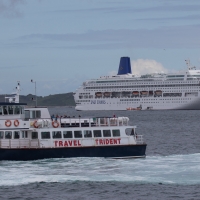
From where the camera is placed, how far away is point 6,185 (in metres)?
34.0

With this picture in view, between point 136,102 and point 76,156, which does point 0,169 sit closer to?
point 76,156

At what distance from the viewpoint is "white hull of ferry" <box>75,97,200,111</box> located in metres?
181

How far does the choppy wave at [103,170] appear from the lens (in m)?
35.3

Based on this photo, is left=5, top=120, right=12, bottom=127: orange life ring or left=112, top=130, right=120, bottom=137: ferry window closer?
left=5, top=120, right=12, bottom=127: orange life ring

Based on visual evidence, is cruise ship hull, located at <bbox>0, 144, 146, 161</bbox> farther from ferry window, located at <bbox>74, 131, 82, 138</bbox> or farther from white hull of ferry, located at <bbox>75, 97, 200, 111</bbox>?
white hull of ferry, located at <bbox>75, 97, 200, 111</bbox>

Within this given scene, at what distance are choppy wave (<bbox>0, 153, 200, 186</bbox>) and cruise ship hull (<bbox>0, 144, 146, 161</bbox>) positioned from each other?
0.62m

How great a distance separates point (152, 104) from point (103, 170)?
479ft

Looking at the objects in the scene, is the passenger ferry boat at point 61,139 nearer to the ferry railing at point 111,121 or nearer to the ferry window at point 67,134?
the ferry window at point 67,134

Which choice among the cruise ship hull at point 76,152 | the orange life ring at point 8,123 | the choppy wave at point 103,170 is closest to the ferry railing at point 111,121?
the cruise ship hull at point 76,152

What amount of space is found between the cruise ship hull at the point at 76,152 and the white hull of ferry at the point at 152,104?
13803 cm

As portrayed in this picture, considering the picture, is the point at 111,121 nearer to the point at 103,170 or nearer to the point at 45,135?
the point at 45,135

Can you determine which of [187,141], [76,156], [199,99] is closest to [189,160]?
[76,156]

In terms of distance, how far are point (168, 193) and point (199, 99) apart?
151924 millimetres

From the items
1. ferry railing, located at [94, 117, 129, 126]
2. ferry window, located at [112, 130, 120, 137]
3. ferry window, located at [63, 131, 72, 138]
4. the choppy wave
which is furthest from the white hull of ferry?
ferry window, located at [63, 131, 72, 138]
